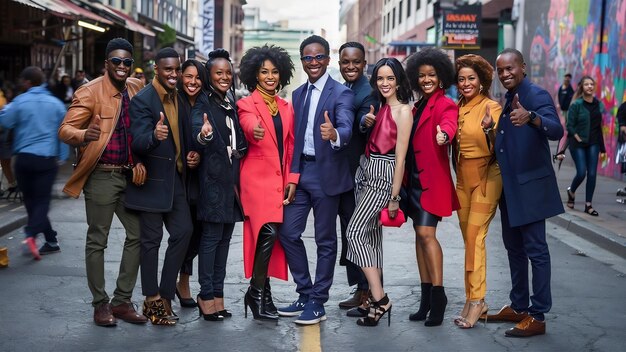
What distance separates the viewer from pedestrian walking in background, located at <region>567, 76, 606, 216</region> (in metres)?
11.8

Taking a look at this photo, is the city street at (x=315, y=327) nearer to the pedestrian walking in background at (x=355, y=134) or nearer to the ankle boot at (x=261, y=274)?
the ankle boot at (x=261, y=274)

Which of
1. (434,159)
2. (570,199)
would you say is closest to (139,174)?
(434,159)

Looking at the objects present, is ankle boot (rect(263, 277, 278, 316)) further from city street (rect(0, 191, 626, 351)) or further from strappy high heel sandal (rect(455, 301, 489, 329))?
strappy high heel sandal (rect(455, 301, 489, 329))

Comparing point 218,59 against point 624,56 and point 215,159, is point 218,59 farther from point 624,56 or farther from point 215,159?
point 624,56

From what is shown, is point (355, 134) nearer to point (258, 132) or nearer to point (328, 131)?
point (328, 131)

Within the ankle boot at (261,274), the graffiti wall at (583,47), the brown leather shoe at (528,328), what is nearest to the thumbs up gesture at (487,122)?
the brown leather shoe at (528,328)

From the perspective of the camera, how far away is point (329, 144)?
6.09m

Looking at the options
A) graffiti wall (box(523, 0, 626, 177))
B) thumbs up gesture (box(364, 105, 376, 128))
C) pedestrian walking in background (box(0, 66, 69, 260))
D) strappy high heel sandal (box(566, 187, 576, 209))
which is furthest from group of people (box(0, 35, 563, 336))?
graffiti wall (box(523, 0, 626, 177))

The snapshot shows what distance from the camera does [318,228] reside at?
20.4 ft

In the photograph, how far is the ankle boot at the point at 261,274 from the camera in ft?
20.2

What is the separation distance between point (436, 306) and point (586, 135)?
646cm

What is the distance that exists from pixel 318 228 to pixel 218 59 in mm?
1388

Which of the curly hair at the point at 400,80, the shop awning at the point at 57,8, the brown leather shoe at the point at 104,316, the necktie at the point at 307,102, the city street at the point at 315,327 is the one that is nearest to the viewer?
the city street at the point at 315,327

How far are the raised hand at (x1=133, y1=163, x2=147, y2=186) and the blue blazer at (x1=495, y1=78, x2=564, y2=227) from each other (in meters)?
2.39
